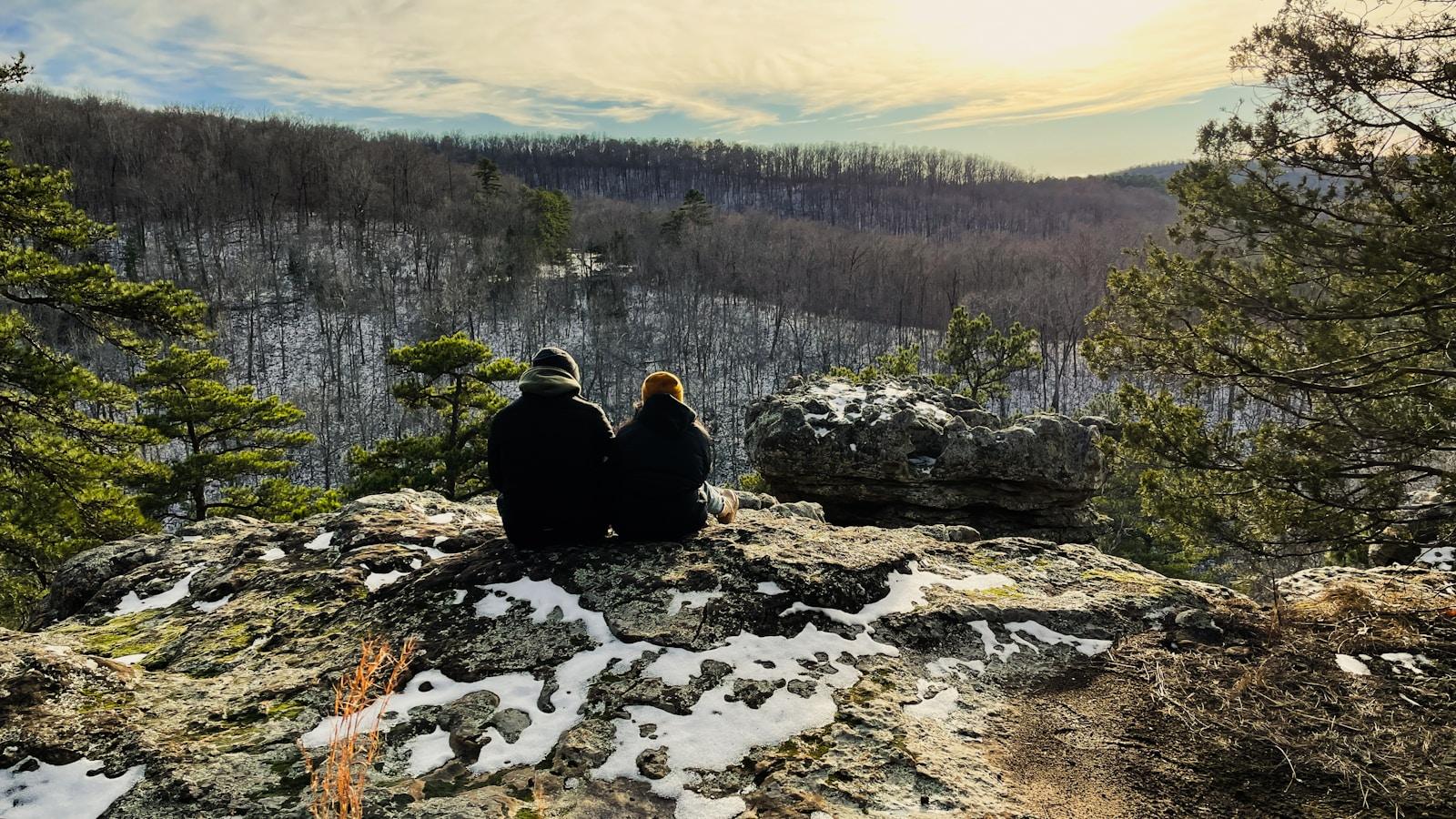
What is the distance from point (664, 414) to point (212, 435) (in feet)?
43.8

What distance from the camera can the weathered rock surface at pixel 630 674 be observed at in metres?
2.87

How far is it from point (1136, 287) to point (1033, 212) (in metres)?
107

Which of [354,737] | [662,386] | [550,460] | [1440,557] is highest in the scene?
[662,386]

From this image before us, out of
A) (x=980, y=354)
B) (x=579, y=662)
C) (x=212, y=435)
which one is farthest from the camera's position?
(x=980, y=354)

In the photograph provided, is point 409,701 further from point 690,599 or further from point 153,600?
point 153,600

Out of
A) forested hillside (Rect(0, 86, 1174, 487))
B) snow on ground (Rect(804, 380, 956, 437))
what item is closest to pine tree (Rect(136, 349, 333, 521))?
snow on ground (Rect(804, 380, 956, 437))

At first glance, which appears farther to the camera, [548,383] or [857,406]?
[857,406]

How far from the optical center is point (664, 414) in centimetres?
482

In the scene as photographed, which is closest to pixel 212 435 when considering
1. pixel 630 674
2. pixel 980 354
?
pixel 630 674

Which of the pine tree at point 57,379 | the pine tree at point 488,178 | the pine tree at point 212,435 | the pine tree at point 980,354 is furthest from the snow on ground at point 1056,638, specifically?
the pine tree at point 488,178

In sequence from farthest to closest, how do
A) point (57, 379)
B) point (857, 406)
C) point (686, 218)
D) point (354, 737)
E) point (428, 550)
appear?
1. point (686, 218)
2. point (857, 406)
3. point (57, 379)
4. point (428, 550)
5. point (354, 737)

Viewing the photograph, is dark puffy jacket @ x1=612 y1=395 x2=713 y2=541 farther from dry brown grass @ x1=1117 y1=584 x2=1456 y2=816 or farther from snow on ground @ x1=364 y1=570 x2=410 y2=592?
dry brown grass @ x1=1117 y1=584 x2=1456 y2=816

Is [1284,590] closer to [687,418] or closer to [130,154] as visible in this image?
[687,418]

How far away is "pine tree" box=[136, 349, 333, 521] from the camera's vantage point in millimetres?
12773
